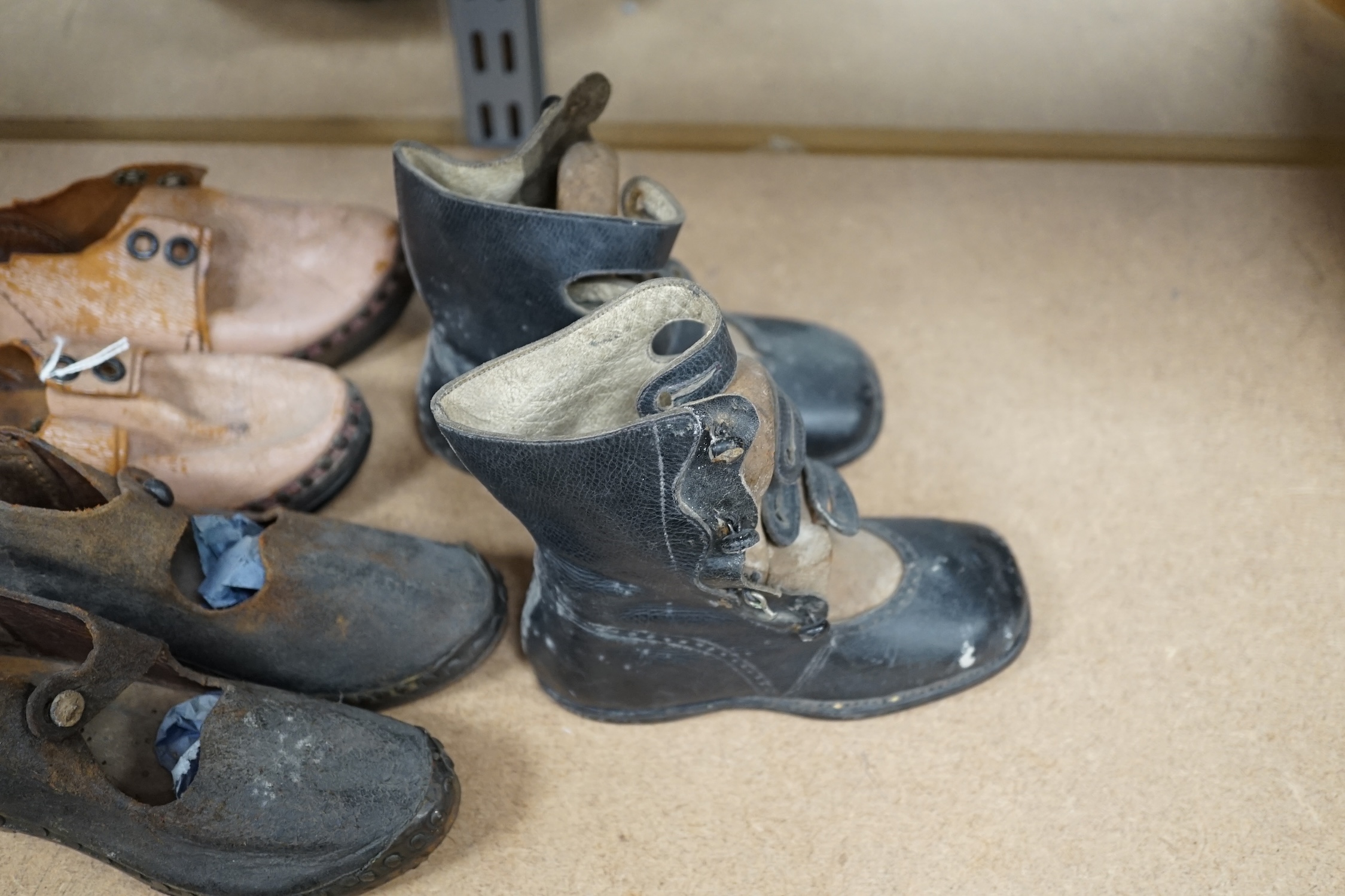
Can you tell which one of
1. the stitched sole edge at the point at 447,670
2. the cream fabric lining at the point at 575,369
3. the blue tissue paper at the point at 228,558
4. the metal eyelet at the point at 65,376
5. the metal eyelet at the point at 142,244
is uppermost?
the cream fabric lining at the point at 575,369

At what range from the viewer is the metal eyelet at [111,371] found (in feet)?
3.81

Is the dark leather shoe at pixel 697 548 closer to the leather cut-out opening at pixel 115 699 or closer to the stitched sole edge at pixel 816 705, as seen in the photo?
the stitched sole edge at pixel 816 705

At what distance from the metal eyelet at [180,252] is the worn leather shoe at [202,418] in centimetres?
12

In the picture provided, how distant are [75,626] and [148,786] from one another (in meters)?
0.18

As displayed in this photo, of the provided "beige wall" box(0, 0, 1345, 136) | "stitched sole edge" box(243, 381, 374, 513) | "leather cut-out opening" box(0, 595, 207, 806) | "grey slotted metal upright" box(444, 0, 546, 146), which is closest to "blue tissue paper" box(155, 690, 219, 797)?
"leather cut-out opening" box(0, 595, 207, 806)

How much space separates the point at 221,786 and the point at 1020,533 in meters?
0.92

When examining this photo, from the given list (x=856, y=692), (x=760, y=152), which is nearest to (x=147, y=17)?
(x=760, y=152)

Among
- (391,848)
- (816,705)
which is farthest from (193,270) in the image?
(816,705)

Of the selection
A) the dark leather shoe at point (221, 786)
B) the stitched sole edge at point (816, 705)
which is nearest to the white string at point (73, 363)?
the dark leather shoe at point (221, 786)

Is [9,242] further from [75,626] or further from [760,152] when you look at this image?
[760,152]

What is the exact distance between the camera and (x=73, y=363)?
1.16 metres

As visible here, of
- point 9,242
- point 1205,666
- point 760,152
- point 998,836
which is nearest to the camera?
point 998,836

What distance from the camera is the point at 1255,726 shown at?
1052 mm

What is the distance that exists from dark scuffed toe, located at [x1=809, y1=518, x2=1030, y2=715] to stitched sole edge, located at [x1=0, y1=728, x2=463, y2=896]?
1.26 feet
